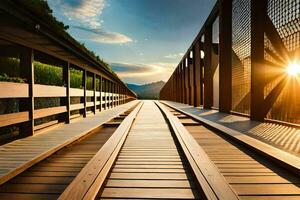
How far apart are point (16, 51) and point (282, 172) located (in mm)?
5690

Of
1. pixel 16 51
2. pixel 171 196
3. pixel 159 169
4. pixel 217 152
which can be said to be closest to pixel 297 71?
pixel 217 152

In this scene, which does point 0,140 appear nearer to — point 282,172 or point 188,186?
point 188,186

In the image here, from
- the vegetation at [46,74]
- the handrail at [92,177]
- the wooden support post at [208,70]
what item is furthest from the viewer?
the wooden support post at [208,70]

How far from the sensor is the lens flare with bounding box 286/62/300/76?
230 inches

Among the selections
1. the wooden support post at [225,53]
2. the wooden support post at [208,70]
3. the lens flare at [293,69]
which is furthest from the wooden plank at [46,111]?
the wooden support post at [208,70]

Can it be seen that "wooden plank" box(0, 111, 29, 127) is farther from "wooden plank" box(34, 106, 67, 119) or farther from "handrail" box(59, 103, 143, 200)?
"handrail" box(59, 103, 143, 200)

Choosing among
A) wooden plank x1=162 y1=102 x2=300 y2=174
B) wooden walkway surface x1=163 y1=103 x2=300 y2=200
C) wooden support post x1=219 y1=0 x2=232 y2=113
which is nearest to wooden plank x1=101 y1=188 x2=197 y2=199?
wooden walkway surface x1=163 y1=103 x2=300 y2=200

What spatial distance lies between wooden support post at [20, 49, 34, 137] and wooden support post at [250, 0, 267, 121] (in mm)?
5327

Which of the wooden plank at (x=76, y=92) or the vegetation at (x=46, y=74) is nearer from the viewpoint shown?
the wooden plank at (x=76, y=92)

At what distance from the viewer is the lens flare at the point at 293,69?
5841 mm

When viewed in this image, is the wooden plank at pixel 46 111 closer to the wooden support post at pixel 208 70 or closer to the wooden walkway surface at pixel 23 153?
the wooden walkway surface at pixel 23 153

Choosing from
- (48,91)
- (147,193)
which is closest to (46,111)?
(48,91)

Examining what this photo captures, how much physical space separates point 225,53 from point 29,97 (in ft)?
25.6

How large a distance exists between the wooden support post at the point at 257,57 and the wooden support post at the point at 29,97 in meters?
5.33
